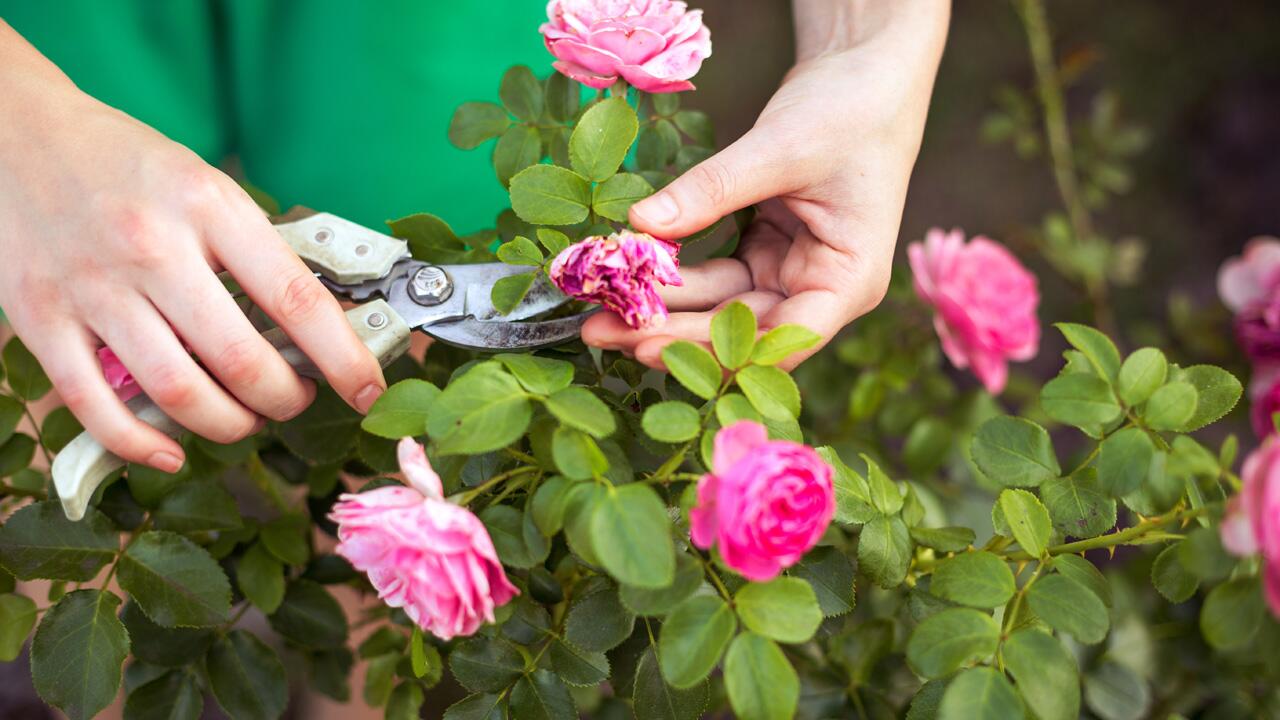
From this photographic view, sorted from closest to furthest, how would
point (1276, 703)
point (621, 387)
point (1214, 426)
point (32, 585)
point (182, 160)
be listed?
point (182, 160), point (621, 387), point (1276, 703), point (32, 585), point (1214, 426)

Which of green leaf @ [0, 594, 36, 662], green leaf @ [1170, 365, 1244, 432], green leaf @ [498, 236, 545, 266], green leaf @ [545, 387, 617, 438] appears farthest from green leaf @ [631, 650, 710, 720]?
green leaf @ [0, 594, 36, 662]

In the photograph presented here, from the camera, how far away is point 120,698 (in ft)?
4.34

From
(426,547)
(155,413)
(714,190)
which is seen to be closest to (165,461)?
(155,413)

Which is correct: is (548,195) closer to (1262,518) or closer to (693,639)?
(693,639)

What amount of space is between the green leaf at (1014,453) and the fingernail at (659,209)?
321 mm

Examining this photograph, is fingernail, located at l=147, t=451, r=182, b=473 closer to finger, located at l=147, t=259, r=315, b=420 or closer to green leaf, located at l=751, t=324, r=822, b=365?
finger, located at l=147, t=259, r=315, b=420

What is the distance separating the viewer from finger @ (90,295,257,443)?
27.3 inches

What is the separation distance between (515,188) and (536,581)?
319 millimetres

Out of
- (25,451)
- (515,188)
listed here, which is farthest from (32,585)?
(515,188)

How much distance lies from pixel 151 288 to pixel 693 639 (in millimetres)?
460

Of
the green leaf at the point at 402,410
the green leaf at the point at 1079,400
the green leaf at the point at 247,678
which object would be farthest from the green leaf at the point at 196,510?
the green leaf at the point at 1079,400

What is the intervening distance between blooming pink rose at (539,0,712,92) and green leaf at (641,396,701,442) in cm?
28

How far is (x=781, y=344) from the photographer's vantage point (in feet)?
2.28

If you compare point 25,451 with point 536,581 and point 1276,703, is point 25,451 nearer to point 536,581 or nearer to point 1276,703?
point 536,581
